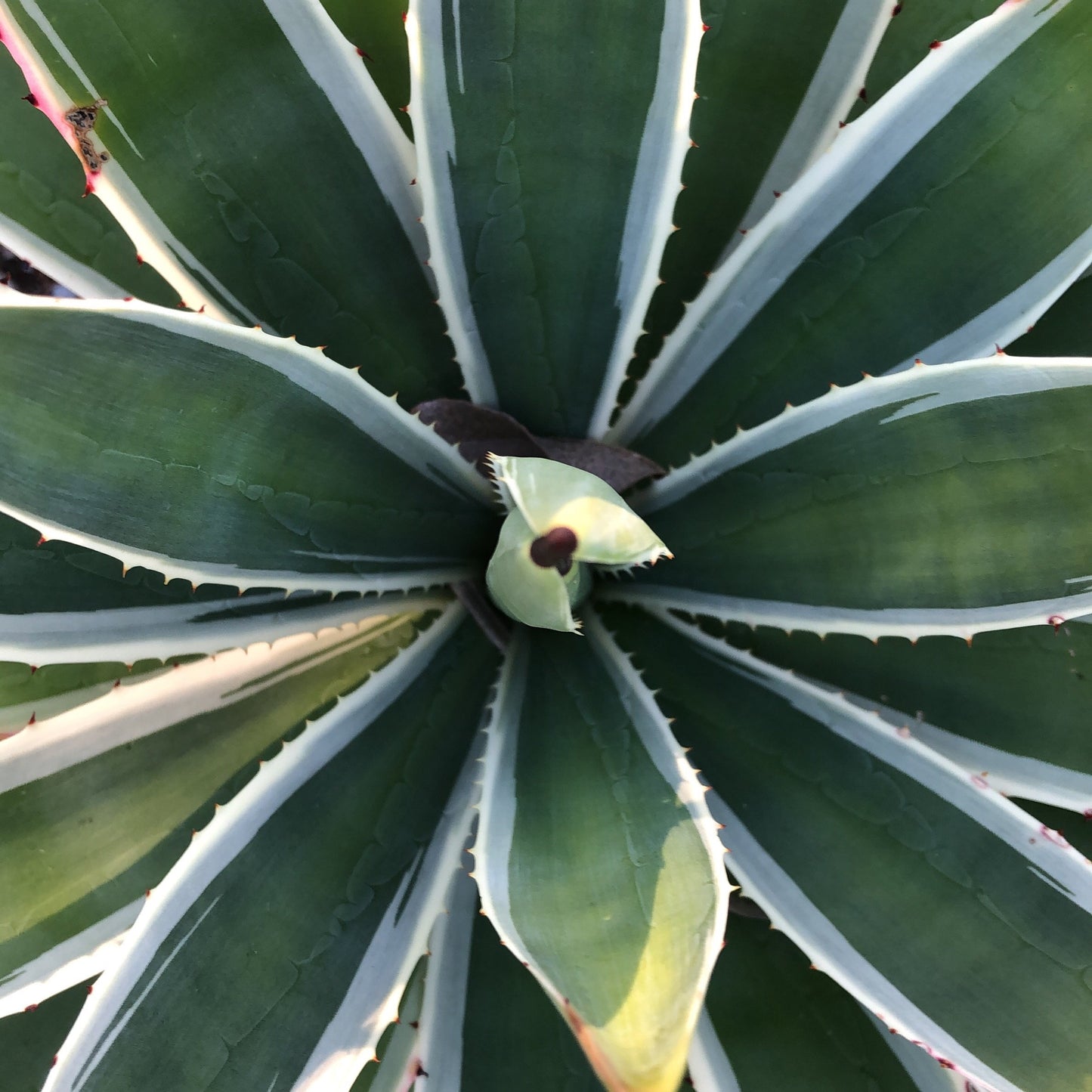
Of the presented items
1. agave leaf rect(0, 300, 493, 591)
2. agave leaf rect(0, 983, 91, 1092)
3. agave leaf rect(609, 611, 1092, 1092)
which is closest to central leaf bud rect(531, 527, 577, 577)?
agave leaf rect(0, 300, 493, 591)

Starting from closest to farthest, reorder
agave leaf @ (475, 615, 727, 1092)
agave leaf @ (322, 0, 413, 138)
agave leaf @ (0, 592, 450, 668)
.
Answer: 1. agave leaf @ (475, 615, 727, 1092)
2. agave leaf @ (0, 592, 450, 668)
3. agave leaf @ (322, 0, 413, 138)

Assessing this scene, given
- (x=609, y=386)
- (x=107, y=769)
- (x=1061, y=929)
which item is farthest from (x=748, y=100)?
(x=107, y=769)

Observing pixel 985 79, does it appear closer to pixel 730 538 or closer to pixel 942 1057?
pixel 730 538

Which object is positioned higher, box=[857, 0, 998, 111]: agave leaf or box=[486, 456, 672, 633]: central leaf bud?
box=[857, 0, 998, 111]: agave leaf

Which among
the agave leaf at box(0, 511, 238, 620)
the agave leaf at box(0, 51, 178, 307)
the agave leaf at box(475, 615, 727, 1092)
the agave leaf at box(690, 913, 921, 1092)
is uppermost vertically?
the agave leaf at box(0, 51, 178, 307)

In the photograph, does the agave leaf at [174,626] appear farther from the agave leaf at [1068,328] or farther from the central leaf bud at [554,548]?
the agave leaf at [1068,328]

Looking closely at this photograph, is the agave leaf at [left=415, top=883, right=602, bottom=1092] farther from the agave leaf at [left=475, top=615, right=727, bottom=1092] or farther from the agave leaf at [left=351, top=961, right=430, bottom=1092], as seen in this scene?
the agave leaf at [left=475, top=615, right=727, bottom=1092]
